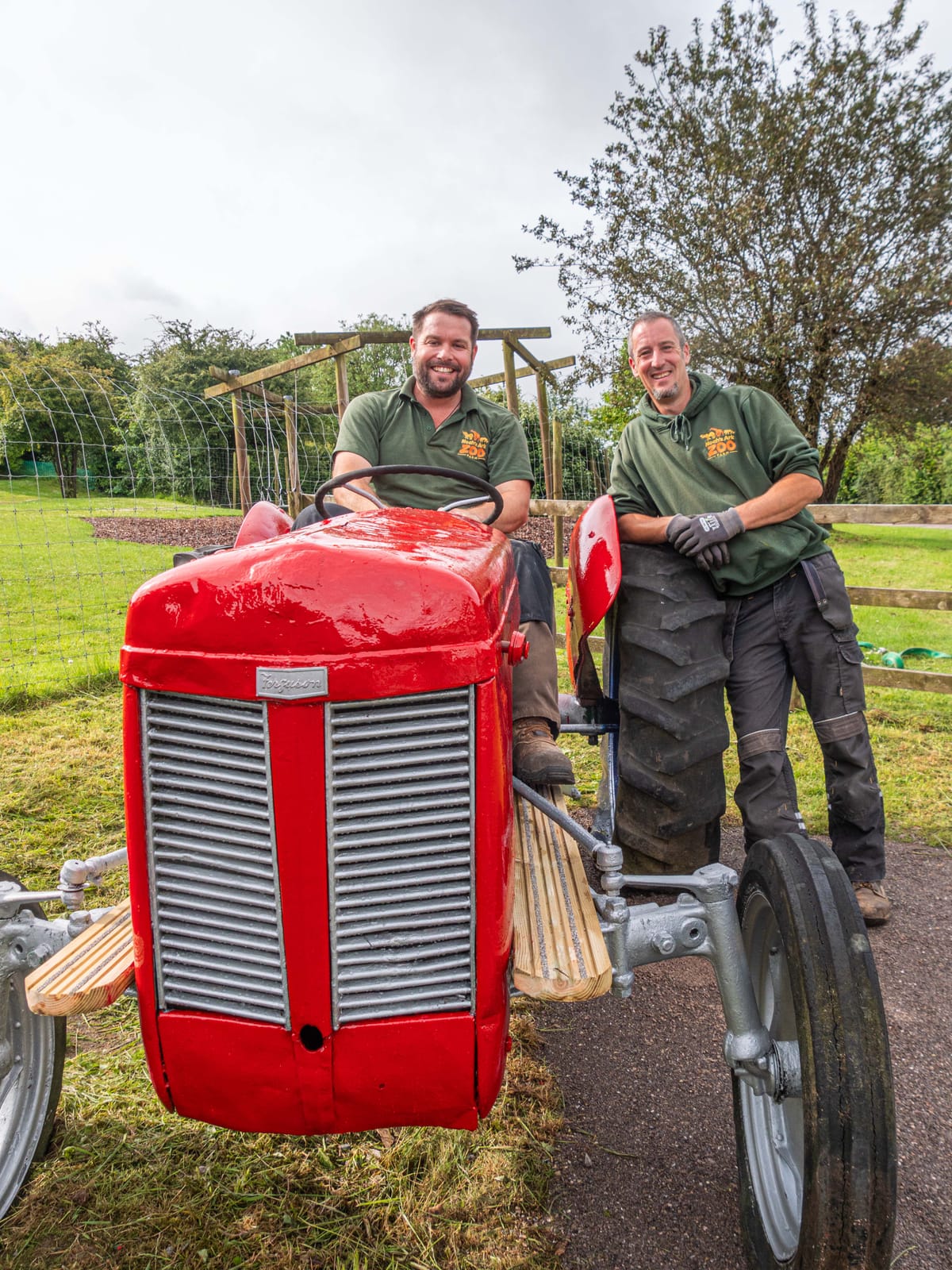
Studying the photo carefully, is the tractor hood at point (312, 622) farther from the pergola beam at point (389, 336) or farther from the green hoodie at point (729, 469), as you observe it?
the pergola beam at point (389, 336)

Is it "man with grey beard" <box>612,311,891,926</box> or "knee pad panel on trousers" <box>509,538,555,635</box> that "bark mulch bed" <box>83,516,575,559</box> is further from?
"knee pad panel on trousers" <box>509,538,555,635</box>

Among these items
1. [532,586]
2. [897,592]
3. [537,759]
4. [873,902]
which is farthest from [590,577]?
[897,592]

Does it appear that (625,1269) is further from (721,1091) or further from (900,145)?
(900,145)

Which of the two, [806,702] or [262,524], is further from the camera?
[806,702]

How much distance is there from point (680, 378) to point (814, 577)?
2.72 ft

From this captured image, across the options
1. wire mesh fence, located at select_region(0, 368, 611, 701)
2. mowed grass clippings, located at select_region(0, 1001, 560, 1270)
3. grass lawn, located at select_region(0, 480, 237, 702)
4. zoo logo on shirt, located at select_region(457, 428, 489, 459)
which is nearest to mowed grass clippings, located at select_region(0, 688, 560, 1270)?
mowed grass clippings, located at select_region(0, 1001, 560, 1270)

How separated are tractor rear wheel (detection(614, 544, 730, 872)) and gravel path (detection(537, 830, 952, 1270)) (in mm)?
450

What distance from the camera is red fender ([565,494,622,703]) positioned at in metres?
2.59

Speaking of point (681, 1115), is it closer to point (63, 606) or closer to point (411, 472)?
point (411, 472)

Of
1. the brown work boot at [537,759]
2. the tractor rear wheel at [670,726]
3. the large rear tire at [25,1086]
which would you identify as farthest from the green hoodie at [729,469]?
the large rear tire at [25,1086]

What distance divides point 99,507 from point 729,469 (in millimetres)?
10918

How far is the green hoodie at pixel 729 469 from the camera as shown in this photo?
8.96 ft

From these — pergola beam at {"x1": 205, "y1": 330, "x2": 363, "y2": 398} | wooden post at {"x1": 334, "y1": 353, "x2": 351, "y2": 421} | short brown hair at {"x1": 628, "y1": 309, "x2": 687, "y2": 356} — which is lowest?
short brown hair at {"x1": 628, "y1": 309, "x2": 687, "y2": 356}

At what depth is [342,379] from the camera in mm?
6047
